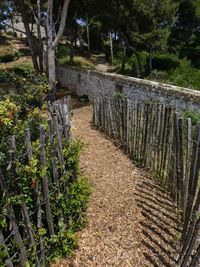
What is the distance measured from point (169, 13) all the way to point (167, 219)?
14406mm

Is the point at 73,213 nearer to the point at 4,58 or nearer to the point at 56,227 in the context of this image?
the point at 56,227

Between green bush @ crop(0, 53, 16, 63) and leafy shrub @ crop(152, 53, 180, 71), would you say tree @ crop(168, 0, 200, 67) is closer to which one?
leafy shrub @ crop(152, 53, 180, 71)

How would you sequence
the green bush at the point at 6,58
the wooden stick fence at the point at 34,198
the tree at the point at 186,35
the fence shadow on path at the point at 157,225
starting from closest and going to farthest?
the wooden stick fence at the point at 34,198
the fence shadow on path at the point at 157,225
the tree at the point at 186,35
the green bush at the point at 6,58

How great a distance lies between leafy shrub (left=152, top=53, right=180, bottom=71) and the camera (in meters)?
21.6

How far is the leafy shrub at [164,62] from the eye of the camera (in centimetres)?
2157

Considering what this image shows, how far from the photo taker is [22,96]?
764cm

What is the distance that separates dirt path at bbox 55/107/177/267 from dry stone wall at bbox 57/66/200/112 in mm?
3040

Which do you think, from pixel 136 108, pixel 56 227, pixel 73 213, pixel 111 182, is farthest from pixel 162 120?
pixel 56 227

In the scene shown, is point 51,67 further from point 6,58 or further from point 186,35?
point 6,58

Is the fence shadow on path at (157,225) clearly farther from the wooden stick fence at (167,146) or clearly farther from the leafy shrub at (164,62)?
the leafy shrub at (164,62)

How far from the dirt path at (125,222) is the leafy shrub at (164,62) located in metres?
17.1

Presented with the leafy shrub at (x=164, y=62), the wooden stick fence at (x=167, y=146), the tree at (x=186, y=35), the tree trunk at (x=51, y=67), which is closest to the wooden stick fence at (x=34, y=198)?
the wooden stick fence at (x=167, y=146)

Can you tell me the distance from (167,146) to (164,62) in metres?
18.4

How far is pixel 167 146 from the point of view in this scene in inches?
197
